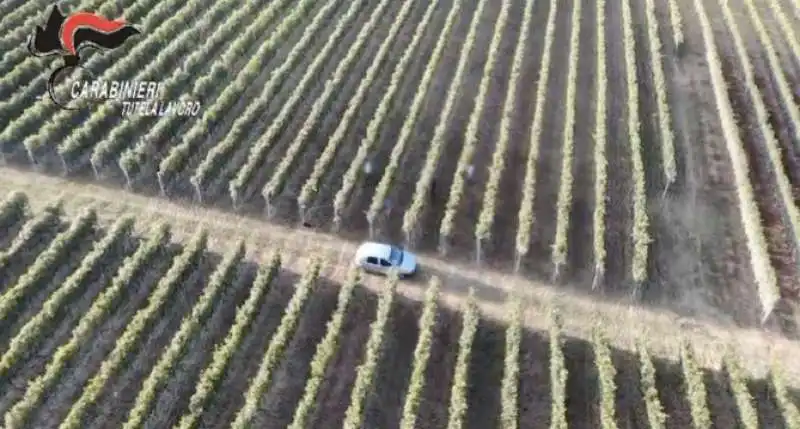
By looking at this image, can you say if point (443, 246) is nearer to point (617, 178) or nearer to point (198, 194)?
point (617, 178)

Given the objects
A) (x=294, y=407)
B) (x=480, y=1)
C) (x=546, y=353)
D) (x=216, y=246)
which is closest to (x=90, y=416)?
(x=294, y=407)

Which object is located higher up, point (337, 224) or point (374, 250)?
point (337, 224)

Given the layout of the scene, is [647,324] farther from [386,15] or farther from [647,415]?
[386,15]

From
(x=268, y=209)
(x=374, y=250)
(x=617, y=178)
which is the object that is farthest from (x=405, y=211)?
(x=617, y=178)

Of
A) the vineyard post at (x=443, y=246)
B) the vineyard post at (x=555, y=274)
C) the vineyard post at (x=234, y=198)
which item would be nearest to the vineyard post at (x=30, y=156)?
the vineyard post at (x=234, y=198)

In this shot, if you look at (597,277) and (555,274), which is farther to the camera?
(555,274)

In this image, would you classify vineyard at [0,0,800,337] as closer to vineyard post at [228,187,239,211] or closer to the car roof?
vineyard post at [228,187,239,211]

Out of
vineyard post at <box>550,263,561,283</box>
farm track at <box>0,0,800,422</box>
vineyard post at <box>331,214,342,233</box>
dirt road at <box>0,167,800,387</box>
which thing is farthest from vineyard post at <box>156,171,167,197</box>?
vineyard post at <box>550,263,561,283</box>
